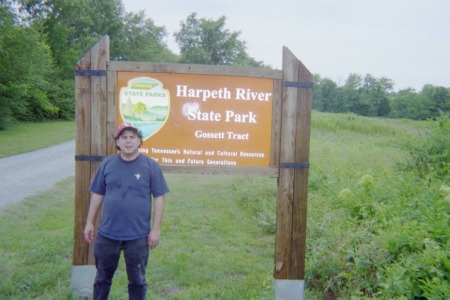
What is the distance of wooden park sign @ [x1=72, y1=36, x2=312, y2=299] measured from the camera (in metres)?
4.58

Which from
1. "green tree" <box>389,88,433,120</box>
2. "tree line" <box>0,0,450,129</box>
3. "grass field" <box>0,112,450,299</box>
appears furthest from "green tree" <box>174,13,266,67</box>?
"grass field" <box>0,112,450,299</box>

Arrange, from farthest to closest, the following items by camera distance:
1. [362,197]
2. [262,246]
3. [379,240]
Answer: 1. [362,197]
2. [262,246]
3. [379,240]

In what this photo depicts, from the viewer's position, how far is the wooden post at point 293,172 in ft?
15.1

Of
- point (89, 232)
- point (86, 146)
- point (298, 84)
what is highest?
point (298, 84)

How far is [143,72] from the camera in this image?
4.56 meters

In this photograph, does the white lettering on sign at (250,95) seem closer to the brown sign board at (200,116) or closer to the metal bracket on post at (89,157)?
the brown sign board at (200,116)

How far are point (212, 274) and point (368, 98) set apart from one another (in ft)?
186

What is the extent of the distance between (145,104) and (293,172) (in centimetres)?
153

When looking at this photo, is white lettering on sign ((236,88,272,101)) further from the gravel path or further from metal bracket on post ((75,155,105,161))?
the gravel path

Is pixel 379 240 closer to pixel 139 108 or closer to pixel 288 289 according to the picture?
pixel 288 289

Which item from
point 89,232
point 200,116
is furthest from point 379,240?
point 89,232

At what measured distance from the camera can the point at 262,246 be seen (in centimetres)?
688

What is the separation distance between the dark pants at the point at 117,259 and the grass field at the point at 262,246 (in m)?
0.63

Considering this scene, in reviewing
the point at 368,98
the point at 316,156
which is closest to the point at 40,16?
the point at 368,98
